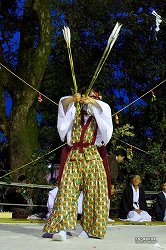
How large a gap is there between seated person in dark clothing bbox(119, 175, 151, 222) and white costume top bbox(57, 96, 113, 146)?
165 inches

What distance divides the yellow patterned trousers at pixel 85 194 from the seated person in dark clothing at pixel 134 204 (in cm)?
413

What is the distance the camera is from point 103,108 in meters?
5.22

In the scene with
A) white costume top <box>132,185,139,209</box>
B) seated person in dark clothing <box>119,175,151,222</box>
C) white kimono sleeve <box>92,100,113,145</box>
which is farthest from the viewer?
white costume top <box>132,185,139,209</box>

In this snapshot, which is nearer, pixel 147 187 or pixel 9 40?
pixel 147 187

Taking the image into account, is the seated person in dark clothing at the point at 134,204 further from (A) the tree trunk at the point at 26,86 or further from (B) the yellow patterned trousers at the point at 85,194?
(B) the yellow patterned trousers at the point at 85,194

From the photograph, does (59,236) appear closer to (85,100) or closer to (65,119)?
(65,119)

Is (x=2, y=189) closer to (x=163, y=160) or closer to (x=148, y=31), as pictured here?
(x=163, y=160)

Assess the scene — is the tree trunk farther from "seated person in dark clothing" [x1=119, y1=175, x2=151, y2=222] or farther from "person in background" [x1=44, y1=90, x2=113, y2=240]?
"person in background" [x1=44, y1=90, x2=113, y2=240]

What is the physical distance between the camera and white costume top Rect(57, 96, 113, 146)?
5.21 m

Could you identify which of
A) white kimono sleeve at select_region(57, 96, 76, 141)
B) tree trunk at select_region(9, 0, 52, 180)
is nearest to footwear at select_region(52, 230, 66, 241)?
white kimono sleeve at select_region(57, 96, 76, 141)

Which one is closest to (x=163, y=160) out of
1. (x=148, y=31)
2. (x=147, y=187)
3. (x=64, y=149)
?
(x=147, y=187)

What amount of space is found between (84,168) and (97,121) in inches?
18.5

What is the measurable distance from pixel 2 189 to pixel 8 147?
1.53 m

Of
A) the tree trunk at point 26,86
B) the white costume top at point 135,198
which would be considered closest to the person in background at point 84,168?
the white costume top at point 135,198
